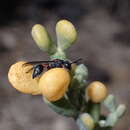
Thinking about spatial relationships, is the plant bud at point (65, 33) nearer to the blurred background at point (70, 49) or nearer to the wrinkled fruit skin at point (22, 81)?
the wrinkled fruit skin at point (22, 81)

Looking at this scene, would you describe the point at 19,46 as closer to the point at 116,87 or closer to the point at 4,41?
the point at 4,41

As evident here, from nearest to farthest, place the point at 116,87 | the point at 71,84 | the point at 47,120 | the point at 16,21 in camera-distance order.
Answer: the point at 71,84 → the point at 47,120 → the point at 116,87 → the point at 16,21

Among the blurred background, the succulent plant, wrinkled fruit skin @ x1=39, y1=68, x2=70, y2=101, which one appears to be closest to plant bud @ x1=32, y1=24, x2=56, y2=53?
the succulent plant

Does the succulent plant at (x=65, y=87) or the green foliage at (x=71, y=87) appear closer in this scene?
the succulent plant at (x=65, y=87)

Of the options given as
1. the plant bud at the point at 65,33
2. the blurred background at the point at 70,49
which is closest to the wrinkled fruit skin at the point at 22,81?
the plant bud at the point at 65,33

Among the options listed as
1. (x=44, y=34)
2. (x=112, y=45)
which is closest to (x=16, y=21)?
(x=112, y=45)

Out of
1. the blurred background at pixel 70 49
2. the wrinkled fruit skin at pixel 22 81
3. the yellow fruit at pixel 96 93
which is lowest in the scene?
the blurred background at pixel 70 49

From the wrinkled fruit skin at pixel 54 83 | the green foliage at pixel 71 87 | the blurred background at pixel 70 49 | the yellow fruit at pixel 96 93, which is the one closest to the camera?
the wrinkled fruit skin at pixel 54 83

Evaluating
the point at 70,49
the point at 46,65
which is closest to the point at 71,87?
the point at 46,65
